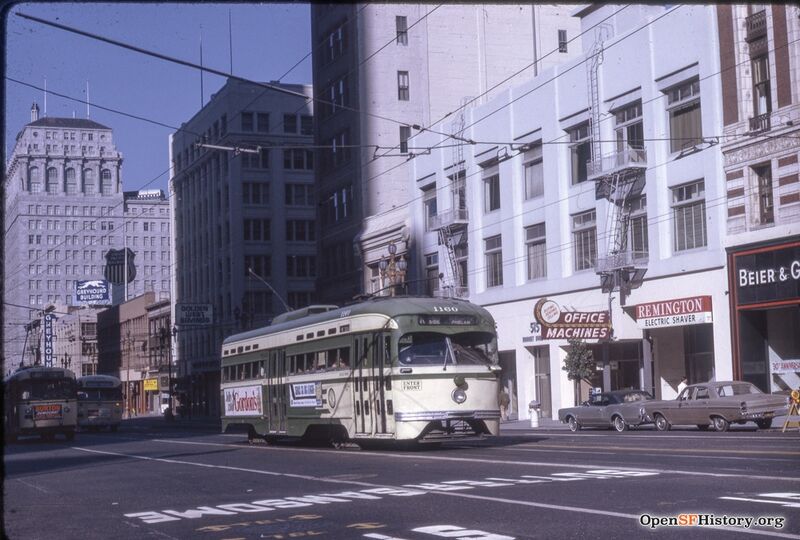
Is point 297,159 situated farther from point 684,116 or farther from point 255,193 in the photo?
point 684,116

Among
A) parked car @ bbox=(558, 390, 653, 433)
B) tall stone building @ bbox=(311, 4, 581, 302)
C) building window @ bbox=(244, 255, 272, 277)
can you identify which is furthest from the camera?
building window @ bbox=(244, 255, 272, 277)

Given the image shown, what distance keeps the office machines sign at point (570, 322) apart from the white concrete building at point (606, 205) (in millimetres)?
537

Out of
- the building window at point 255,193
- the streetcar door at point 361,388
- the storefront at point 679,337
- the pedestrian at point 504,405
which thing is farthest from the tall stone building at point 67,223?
the streetcar door at point 361,388

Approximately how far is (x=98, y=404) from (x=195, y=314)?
22.2 m

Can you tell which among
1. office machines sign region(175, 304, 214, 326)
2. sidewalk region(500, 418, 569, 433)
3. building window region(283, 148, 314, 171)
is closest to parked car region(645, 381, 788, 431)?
sidewalk region(500, 418, 569, 433)

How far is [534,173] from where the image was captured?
4981cm

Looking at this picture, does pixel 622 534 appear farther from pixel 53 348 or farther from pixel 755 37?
pixel 53 348

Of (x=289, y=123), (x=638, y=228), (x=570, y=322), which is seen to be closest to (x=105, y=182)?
(x=289, y=123)

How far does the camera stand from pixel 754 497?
12031 millimetres

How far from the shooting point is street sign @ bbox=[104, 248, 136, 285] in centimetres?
15200

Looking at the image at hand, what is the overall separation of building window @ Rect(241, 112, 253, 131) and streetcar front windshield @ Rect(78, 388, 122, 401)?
3525 cm

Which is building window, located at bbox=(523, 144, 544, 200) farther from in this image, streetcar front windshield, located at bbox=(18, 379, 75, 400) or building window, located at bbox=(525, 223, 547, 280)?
streetcar front windshield, located at bbox=(18, 379, 75, 400)

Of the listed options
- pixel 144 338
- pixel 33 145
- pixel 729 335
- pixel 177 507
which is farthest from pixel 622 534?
pixel 33 145

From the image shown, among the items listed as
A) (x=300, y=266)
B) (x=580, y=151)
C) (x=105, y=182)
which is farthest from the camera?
(x=105, y=182)
